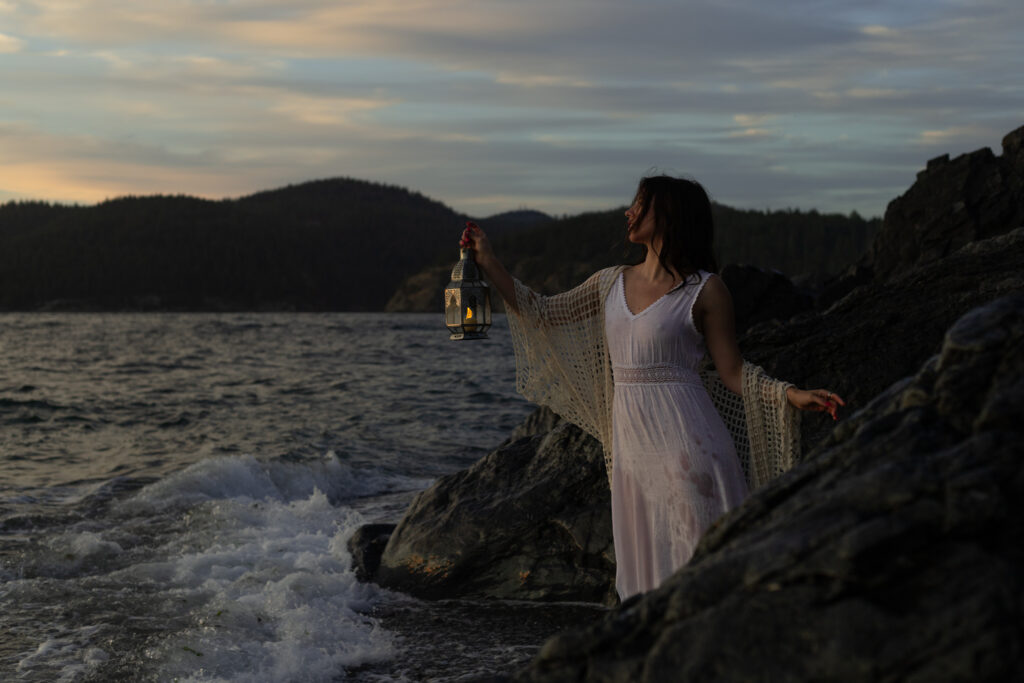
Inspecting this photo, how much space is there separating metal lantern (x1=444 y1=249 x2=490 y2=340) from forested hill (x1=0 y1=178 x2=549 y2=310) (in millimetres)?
152431

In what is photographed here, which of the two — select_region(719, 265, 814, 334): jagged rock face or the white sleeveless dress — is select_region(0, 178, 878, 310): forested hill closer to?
select_region(719, 265, 814, 334): jagged rock face

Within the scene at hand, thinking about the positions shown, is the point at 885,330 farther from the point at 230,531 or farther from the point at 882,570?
the point at 230,531

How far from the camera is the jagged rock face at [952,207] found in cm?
1730

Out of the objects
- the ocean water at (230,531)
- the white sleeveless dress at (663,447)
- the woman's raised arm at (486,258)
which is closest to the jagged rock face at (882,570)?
the white sleeveless dress at (663,447)

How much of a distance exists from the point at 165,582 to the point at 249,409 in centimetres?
1481

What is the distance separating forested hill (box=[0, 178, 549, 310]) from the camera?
146625 mm

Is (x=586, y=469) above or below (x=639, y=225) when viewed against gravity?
below

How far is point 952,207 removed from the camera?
18578 millimetres

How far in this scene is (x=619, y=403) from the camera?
3.85 metres

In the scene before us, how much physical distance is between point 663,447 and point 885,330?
138 inches

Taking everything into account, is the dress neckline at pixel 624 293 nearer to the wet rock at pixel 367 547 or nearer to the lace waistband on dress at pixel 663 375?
the lace waistband on dress at pixel 663 375

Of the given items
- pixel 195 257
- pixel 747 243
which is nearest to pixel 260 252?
pixel 195 257

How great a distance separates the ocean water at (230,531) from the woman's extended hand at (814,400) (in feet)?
8.90

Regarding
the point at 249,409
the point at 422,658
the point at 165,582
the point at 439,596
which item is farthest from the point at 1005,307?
the point at 249,409
